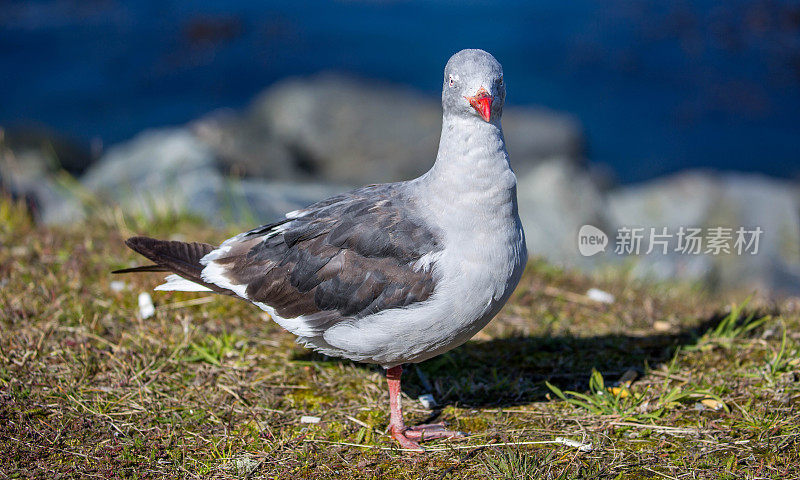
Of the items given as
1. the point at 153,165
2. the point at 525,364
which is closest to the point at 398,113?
the point at 153,165

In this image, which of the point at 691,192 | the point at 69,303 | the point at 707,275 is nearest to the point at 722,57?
the point at 691,192

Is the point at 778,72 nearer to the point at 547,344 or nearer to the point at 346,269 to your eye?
the point at 547,344

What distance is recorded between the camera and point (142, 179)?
30.2 feet

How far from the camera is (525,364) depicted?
4.70 metres

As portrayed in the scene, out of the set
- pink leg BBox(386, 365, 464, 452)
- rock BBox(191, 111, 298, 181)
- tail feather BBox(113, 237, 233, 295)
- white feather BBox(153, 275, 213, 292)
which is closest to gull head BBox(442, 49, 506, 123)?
pink leg BBox(386, 365, 464, 452)

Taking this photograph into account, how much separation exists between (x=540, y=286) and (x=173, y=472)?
3249mm

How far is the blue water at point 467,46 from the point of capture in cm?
1473

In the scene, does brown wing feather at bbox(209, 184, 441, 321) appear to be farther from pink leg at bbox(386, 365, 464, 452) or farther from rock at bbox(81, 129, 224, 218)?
rock at bbox(81, 129, 224, 218)

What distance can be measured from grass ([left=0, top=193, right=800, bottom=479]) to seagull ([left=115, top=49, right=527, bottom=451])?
0.37 metres

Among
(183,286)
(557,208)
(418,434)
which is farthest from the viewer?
(557,208)

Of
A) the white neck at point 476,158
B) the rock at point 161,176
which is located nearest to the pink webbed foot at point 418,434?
the white neck at point 476,158

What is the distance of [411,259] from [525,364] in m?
1.40

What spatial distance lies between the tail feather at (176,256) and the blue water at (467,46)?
11.1 meters

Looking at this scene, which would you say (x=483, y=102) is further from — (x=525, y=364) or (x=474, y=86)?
(x=525, y=364)
